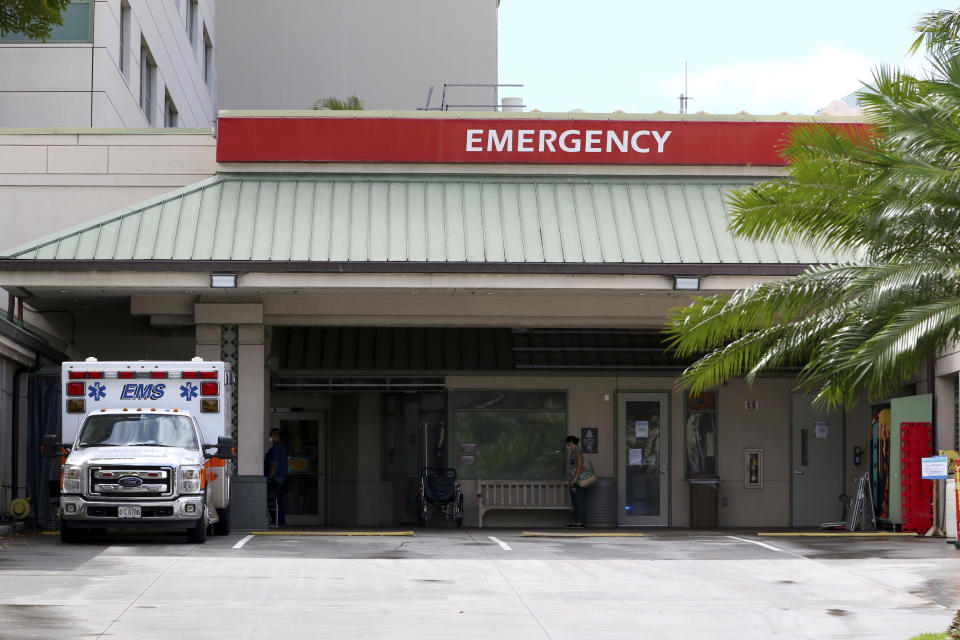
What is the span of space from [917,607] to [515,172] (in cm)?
1333

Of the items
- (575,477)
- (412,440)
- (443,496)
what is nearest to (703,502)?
(575,477)

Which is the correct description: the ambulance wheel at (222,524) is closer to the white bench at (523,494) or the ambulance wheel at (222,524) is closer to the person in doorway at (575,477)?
the white bench at (523,494)

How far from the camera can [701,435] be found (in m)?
27.2

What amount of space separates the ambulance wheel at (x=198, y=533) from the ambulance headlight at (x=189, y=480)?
48 cm

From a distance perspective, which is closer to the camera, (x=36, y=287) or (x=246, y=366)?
(x=36, y=287)

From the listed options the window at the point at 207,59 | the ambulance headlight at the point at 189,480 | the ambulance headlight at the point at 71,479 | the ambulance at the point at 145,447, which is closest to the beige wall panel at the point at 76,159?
the ambulance at the point at 145,447

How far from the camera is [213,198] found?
23516mm

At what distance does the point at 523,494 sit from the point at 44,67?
13.8 meters

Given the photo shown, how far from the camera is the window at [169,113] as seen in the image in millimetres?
36000

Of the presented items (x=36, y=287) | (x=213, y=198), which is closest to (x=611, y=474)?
(x=213, y=198)

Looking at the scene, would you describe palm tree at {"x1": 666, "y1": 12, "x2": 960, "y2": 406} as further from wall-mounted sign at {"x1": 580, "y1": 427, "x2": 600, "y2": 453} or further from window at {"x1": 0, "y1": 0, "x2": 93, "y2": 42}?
window at {"x1": 0, "y1": 0, "x2": 93, "y2": 42}

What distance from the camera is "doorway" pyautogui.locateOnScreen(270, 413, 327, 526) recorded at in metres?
29.7

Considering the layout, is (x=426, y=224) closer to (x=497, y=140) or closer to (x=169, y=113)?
(x=497, y=140)

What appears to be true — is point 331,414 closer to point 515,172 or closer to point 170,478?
point 515,172
